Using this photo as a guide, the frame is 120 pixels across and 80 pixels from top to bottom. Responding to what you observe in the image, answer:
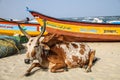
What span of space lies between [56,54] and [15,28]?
9470 mm

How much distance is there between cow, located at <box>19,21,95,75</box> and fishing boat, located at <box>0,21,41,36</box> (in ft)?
28.0

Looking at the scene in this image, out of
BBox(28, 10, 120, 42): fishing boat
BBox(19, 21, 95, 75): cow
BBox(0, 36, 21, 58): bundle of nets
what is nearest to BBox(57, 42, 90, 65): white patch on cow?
BBox(19, 21, 95, 75): cow

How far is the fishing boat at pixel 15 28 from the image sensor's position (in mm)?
14633

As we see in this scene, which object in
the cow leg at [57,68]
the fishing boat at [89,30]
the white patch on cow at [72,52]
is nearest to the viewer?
the cow leg at [57,68]

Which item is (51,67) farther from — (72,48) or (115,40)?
(115,40)

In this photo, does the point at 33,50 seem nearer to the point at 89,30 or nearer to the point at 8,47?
the point at 8,47

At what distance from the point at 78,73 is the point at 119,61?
2085mm

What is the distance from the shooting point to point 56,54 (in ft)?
19.1

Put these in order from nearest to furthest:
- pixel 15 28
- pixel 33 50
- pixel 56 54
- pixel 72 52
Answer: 1. pixel 33 50
2. pixel 56 54
3. pixel 72 52
4. pixel 15 28

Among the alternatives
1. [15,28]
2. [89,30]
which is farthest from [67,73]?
[15,28]

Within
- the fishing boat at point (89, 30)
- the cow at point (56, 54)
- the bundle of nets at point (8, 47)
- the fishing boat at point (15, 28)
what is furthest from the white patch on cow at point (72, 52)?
the fishing boat at point (15, 28)

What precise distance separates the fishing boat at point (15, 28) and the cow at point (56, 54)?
855 cm

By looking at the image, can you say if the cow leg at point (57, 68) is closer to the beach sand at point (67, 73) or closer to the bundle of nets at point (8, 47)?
the beach sand at point (67, 73)

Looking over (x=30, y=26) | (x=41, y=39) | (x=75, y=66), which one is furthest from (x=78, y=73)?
(x=30, y=26)
